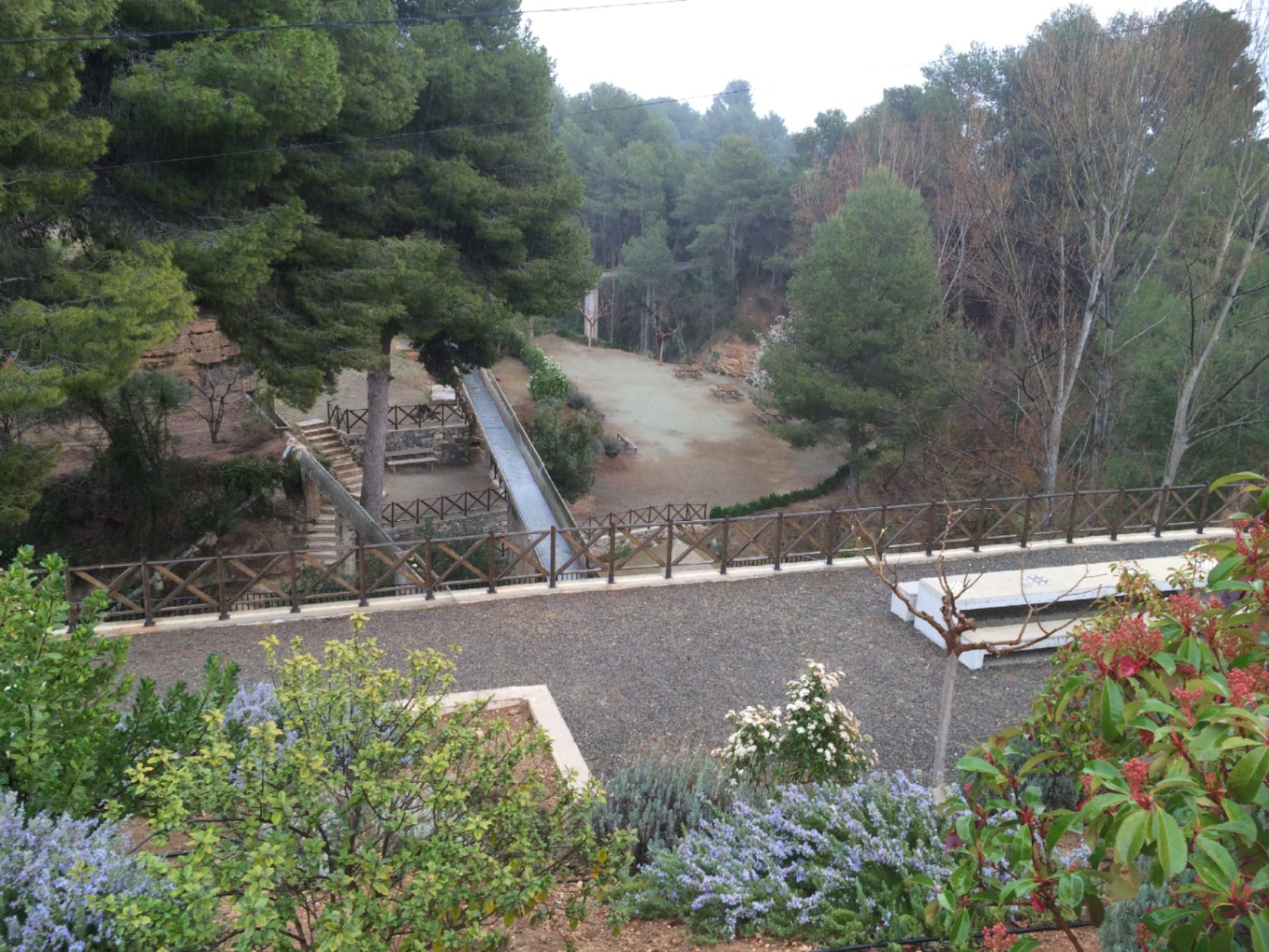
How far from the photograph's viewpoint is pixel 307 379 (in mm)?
13297

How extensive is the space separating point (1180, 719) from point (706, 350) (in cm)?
4353

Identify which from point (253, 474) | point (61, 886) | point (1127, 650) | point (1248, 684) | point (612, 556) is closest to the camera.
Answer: point (1248, 684)

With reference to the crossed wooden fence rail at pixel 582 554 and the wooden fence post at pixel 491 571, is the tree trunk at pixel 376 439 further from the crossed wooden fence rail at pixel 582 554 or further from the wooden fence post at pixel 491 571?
the wooden fence post at pixel 491 571

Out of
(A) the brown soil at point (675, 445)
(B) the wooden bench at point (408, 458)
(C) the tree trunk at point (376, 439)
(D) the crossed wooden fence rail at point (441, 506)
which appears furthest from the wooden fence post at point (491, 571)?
(B) the wooden bench at point (408, 458)

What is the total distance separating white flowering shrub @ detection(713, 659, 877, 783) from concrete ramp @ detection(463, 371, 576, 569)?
9.90 metres

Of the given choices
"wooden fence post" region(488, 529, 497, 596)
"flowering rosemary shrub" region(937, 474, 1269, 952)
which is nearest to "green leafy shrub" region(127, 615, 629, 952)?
"flowering rosemary shrub" region(937, 474, 1269, 952)

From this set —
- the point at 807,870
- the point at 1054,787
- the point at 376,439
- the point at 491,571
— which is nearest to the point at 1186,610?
the point at 807,870

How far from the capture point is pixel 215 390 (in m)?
22.5

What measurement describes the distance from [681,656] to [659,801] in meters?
3.68

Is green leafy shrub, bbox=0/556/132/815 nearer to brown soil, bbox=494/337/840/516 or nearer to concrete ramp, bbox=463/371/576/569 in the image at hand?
concrete ramp, bbox=463/371/576/569

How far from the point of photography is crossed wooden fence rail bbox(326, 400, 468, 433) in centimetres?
2511

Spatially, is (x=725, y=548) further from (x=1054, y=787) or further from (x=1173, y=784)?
(x=1173, y=784)

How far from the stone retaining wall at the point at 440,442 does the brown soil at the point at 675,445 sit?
4.15m

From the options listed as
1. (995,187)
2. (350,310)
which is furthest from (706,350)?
(350,310)
